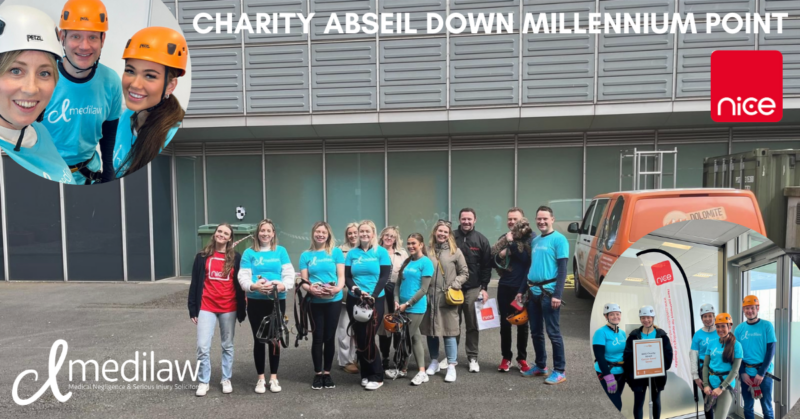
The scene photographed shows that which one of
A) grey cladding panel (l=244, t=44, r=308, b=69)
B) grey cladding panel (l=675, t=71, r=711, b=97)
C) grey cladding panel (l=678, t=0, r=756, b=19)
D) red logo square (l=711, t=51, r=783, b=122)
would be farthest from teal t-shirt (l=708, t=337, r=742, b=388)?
grey cladding panel (l=678, t=0, r=756, b=19)

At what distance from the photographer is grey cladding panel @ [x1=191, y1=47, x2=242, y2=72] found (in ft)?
34.2

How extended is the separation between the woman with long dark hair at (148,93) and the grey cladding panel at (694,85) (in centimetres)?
955

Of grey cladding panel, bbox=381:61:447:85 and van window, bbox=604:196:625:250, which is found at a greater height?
grey cladding panel, bbox=381:61:447:85

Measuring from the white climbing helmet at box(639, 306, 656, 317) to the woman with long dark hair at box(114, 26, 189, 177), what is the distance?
135 inches

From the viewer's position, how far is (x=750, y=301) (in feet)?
2.77

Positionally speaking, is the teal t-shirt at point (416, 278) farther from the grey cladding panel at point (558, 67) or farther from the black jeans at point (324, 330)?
the grey cladding panel at point (558, 67)

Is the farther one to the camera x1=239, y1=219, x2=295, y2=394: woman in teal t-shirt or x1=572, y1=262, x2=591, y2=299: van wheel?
x1=572, y1=262, x2=591, y2=299: van wheel

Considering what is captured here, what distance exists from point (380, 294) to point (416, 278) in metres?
0.40

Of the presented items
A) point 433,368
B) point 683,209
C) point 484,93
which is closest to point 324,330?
point 433,368

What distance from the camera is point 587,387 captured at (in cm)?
444

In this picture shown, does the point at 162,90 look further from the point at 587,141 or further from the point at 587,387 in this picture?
the point at 587,141

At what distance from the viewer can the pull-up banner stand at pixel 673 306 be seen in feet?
2.82

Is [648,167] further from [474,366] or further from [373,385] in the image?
[373,385]

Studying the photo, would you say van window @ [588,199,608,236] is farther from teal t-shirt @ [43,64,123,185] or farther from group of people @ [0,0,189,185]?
teal t-shirt @ [43,64,123,185]
